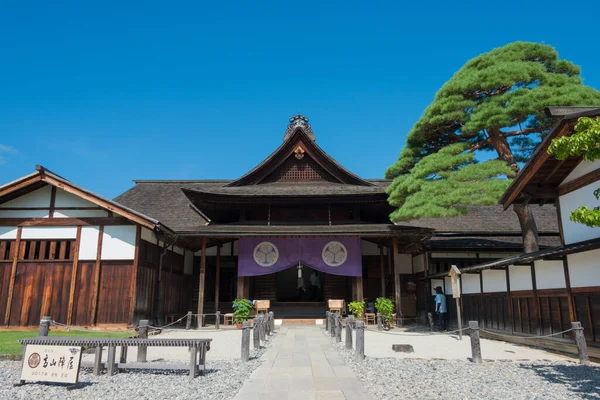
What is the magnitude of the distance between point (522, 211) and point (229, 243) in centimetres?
1336

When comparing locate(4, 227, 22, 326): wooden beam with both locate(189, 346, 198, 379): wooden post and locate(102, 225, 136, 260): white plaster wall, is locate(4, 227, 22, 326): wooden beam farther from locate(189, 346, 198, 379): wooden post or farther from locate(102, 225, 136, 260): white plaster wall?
locate(189, 346, 198, 379): wooden post

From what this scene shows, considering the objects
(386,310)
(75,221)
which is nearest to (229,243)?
(75,221)

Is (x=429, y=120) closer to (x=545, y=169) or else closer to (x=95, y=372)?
(x=545, y=169)

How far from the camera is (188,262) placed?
20.8 m

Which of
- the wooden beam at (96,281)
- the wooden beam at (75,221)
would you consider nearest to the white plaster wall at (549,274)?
the wooden beam at (75,221)

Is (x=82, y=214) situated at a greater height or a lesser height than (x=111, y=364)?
greater

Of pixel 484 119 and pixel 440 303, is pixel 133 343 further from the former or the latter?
pixel 484 119

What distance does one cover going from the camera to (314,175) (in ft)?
68.9

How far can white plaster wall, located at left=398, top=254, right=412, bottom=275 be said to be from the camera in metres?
20.8

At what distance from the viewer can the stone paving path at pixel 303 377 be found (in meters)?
6.03

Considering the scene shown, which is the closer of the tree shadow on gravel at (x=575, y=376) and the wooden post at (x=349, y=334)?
the tree shadow on gravel at (x=575, y=376)

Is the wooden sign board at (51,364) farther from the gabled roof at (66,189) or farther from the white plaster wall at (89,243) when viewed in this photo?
the white plaster wall at (89,243)

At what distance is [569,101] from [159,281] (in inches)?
640

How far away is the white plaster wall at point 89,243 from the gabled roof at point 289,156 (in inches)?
274
